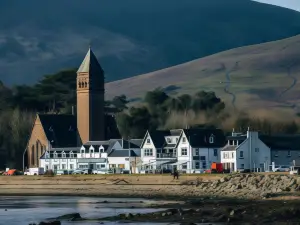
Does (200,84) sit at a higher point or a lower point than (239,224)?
higher

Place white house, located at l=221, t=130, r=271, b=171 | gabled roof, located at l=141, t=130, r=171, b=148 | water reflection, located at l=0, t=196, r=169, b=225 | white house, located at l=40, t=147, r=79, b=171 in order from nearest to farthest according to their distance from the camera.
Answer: water reflection, located at l=0, t=196, r=169, b=225, white house, located at l=221, t=130, r=271, b=171, gabled roof, located at l=141, t=130, r=171, b=148, white house, located at l=40, t=147, r=79, b=171

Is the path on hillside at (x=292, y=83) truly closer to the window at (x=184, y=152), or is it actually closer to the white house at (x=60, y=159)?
the white house at (x=60, y=159)

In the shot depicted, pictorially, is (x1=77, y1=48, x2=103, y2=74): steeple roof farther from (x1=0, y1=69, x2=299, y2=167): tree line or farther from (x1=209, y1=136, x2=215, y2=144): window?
(x1=209, y1=136, x2=215, y2=144): window

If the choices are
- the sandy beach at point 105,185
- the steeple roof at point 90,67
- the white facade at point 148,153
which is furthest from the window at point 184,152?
the steeple roof at point 90,67

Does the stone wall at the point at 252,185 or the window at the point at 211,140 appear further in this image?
the window at the point at 211,140

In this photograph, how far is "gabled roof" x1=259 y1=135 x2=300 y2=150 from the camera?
96.5 meters

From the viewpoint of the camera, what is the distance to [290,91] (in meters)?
169

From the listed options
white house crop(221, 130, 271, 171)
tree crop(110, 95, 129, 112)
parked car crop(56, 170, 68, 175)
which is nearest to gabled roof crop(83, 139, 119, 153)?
parked car crop(56, 170, 68, 175)

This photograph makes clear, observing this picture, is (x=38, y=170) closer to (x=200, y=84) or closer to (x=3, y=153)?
(x=3, y=153)

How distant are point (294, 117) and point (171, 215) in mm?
73522

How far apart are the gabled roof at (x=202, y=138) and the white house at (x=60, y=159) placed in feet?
50.2

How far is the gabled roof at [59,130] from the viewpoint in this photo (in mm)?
118688

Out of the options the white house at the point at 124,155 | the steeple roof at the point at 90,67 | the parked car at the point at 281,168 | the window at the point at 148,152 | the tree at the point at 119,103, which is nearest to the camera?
the parked car at the point at 281,168

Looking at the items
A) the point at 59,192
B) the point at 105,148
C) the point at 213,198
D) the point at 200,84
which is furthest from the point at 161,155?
the point at 200,84
